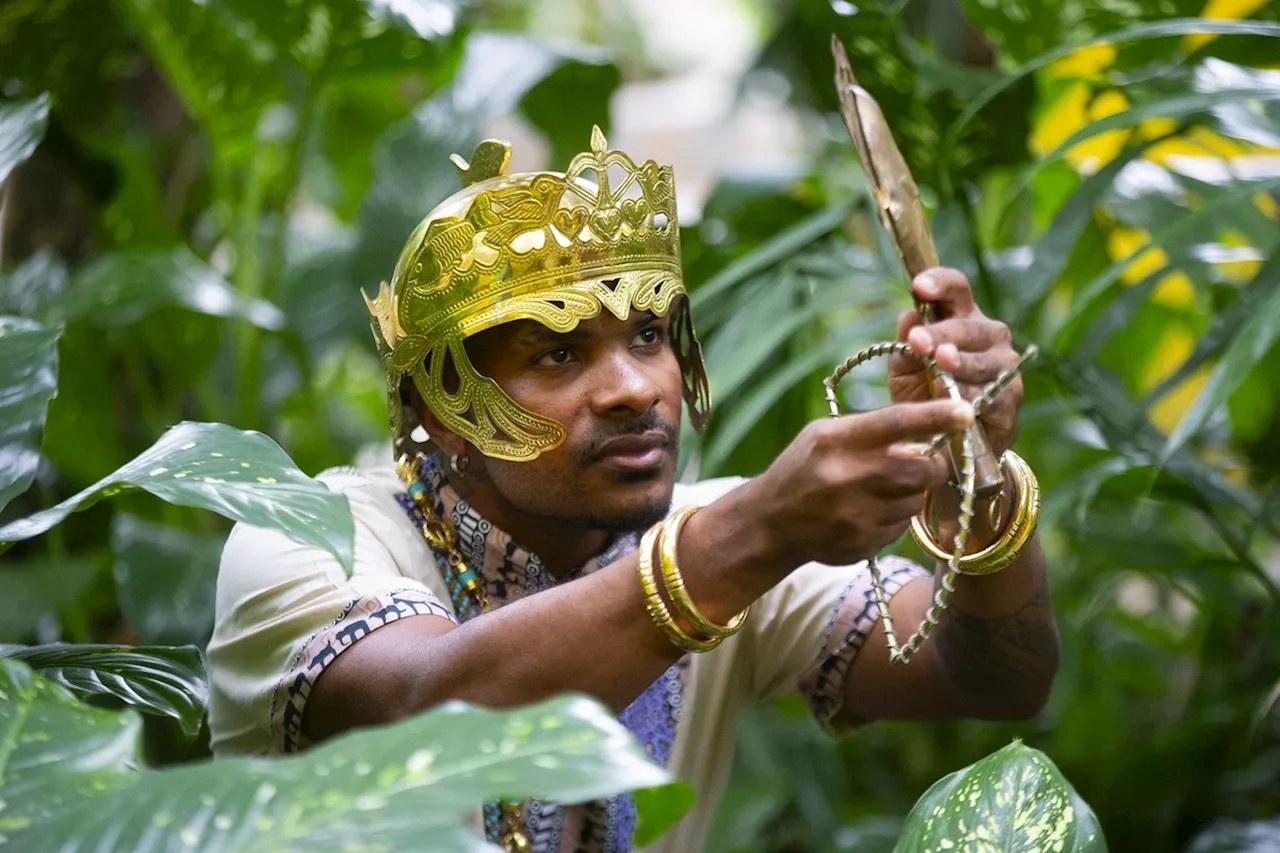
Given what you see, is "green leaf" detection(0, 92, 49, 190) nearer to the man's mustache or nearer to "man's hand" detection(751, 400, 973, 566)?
the man's mustache

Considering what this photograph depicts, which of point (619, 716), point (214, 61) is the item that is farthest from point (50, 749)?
point (214, 61)

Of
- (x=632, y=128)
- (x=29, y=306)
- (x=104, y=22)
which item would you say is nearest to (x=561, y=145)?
(x=104, y=22)

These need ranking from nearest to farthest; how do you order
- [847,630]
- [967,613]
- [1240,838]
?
[967,613], [847,630], [1240,838]

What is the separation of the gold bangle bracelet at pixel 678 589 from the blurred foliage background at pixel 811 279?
0.51 meters

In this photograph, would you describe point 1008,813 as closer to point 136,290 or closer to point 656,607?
point 656,607

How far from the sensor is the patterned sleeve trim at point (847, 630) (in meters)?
1.26

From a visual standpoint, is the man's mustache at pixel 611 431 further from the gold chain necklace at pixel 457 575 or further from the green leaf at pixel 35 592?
the green leaf at pixel 35 592

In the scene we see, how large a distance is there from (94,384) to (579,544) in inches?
41.5

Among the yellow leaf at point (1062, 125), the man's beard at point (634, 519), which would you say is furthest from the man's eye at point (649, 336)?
the yellow leaf at point (1062, 125)

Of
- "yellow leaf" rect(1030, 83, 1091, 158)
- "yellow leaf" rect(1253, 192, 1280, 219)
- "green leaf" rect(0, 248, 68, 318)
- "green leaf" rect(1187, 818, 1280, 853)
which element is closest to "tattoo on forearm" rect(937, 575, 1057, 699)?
"green leaf" rect(1187, 818, 1280, 853)

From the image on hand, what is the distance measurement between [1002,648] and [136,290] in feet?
3.61

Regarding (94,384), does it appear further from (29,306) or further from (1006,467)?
(1006,467)

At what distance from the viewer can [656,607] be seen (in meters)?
0.88

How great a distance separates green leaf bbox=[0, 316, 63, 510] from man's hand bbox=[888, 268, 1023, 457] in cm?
60
